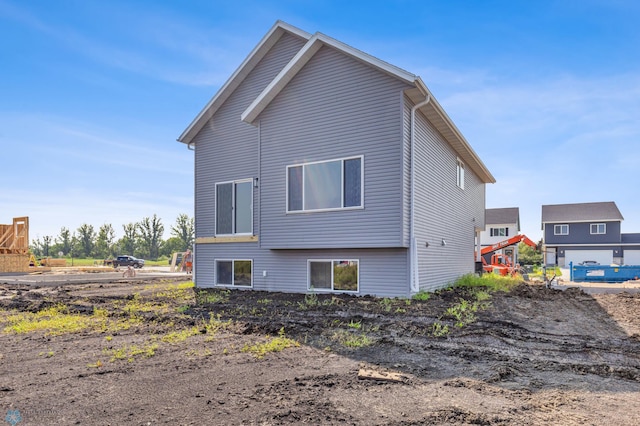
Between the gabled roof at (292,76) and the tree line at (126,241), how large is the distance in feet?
154

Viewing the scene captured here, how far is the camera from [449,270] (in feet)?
46.0

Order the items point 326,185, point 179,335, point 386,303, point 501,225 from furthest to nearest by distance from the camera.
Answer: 1. point 501,225
2. point 326,185
3. point 386,303
4. point 179,335

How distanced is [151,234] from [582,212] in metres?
56.0

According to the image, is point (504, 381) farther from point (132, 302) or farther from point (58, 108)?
point (58, 108)

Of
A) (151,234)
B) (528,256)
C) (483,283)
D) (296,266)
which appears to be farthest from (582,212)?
(151,234)

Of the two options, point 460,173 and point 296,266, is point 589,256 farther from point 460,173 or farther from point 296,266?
point 296,266

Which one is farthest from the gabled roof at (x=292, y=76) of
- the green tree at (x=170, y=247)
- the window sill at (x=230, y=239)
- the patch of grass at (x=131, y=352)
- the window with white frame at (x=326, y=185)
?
the green tree at (x=170, y=247)

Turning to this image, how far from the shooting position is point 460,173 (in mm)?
15859

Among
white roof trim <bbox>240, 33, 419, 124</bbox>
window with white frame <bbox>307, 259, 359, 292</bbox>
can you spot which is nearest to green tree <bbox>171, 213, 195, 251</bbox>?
white roof trim <bbox>240, 33, 419, 124</bbox>

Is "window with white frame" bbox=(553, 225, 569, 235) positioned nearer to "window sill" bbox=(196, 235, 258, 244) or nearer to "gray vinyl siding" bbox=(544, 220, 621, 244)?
Result: "gray vinyl siding" bbox=(544, 220, 621, 244)

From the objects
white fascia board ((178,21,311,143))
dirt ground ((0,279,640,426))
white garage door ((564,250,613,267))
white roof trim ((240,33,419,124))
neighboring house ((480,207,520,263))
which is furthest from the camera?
neighboring house ((480,207,520,263))

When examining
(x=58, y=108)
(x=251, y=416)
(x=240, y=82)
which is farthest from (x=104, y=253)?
(x=251, y=416)

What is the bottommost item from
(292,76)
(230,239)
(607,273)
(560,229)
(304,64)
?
(607,273)

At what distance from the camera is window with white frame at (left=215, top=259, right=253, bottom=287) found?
13211mm
